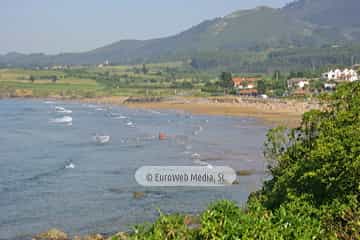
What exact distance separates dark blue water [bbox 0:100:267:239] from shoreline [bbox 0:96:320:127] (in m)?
5.95

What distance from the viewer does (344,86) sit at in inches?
1048

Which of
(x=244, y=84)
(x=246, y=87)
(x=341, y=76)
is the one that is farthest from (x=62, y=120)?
(x=341, y=76)

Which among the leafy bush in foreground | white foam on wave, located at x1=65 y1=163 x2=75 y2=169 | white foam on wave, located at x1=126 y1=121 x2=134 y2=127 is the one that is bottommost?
white foam on wave, located at x1=126 y1=121 x2=134 y2=127

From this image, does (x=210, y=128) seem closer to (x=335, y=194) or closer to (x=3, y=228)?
(x=3, y=228)

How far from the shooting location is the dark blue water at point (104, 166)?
3697cm

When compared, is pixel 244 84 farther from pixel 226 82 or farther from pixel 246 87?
pixel 226 82

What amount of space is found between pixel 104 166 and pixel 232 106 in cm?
7681

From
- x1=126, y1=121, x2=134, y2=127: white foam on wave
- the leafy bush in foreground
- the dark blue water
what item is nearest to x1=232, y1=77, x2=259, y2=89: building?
the dark blue water

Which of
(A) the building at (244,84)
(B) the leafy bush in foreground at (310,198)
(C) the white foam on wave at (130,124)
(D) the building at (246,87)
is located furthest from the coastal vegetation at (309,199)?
(A) the building at (244,84)

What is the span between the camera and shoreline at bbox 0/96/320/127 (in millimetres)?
103150

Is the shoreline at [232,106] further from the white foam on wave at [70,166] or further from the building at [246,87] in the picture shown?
the white foam on wave at [70,166]

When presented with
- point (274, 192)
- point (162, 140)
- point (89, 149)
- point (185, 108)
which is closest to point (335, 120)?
point (274, 192)

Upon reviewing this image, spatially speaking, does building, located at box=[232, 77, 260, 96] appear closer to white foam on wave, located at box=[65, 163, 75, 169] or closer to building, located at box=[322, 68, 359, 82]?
building, located at box=[322, 68, 359, 82]

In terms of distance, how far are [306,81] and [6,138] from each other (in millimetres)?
93786
